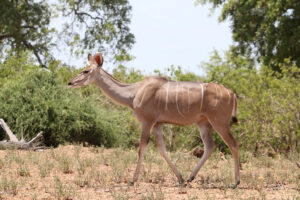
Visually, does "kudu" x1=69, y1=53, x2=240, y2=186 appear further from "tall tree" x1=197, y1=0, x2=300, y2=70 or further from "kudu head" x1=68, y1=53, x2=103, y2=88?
"tall tree" x1=197, y1=0, x2=300, y2=70

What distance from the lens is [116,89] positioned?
8.82 m

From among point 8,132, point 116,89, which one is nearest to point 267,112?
point 116,89

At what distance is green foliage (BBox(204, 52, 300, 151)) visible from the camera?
536 inches

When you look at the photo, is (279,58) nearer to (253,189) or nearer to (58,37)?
(58,37)

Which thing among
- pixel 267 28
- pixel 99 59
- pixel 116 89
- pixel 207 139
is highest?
pixel 267 28

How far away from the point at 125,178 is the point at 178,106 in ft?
5.23

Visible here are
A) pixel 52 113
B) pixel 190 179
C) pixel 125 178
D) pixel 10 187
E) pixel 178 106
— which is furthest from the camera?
pixel 52 113

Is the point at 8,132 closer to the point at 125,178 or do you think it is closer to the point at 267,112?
the point at 125,178

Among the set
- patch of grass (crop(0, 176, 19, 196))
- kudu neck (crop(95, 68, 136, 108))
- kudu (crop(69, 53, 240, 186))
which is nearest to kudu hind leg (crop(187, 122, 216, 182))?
kudu (crop(69, 53, 240, 186))

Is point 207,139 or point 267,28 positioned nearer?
point 207,139

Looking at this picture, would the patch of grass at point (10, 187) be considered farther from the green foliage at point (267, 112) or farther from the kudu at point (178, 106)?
the green foliage at point (267, 112)

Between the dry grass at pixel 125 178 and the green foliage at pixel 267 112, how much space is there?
1.72 meters

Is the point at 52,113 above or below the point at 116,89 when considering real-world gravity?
below

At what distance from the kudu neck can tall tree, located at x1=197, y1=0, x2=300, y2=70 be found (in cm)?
1304
